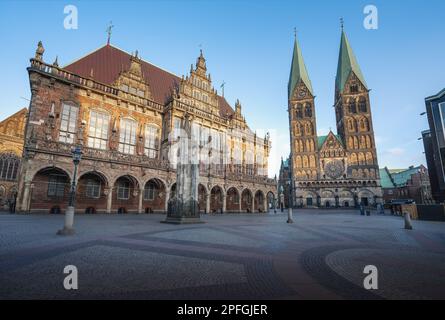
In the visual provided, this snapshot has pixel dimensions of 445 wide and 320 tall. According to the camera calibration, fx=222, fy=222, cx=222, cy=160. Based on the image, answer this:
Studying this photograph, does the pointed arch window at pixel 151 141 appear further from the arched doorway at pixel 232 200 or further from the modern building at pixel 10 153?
the modern building at pixel 10 153

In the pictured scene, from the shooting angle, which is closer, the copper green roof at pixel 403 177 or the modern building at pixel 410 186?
the modern building at pixel 410 186

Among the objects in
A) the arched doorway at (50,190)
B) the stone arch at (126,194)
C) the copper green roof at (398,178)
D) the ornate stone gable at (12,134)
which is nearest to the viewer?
the arched doorway at (50,190)

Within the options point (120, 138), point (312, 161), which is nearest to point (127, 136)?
point (120, 138)

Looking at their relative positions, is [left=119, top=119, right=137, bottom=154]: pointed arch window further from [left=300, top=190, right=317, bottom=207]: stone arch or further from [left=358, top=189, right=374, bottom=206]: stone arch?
[left=358, top=189, right=374, bottom=206]: stone arch

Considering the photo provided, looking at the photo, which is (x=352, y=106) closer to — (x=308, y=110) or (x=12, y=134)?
(x=308, y=110)

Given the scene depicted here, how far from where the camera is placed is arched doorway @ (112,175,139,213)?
21.1m

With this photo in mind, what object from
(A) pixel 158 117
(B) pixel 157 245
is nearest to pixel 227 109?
(A) pixel 158 117

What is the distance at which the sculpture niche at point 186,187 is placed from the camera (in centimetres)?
1330

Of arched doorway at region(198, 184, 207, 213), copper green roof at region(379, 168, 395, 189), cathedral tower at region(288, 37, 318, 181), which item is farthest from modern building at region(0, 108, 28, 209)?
copper green roof at region(379, 168, 395, 189)

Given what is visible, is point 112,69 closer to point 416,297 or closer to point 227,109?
point 227,109

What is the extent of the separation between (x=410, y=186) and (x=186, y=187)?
7104 cm

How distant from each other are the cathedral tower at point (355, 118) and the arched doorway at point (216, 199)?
42.9m

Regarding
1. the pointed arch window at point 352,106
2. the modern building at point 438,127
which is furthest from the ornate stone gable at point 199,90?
the pointed arch window at point 352,106

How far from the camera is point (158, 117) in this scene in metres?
26.0
